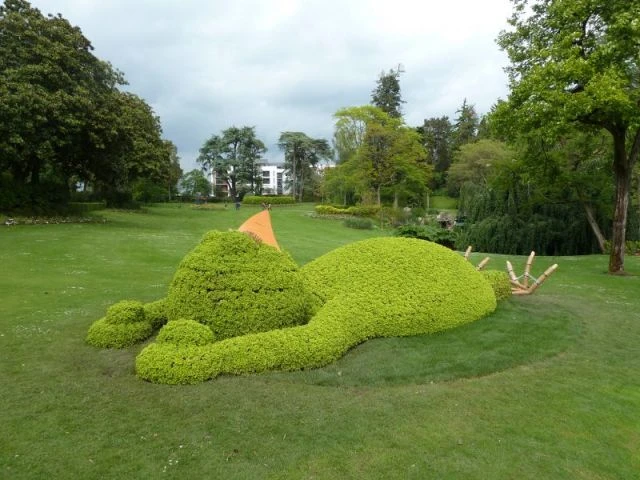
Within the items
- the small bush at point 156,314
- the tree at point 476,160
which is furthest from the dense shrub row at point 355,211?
the small bush at point 156,314

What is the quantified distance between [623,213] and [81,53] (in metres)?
25.1

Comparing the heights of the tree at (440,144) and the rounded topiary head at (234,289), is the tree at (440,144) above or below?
above

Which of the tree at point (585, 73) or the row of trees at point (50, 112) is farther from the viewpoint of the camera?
the row of trees at point (50, 112)

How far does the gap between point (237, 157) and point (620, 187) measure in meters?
59.6

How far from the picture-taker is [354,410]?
4.91 m

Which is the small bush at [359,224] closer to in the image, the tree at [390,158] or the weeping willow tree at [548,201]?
the tree at [390,158]

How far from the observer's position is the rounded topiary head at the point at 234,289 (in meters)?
6.12

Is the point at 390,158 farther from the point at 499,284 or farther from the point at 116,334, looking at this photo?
the point at 116,334

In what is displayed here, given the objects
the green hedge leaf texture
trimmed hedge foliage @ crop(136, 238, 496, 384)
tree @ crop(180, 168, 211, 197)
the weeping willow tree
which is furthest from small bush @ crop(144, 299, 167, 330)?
tree @ crop(180, 168, 211, 197)

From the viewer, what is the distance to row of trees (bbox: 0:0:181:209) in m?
19.9

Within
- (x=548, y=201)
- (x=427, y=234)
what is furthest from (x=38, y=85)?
(x=548, y=201)

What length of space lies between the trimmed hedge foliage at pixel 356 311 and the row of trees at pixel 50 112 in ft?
58.3

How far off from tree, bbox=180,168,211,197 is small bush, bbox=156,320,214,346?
2091 inches

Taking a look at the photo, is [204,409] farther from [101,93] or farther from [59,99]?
[101,93]
